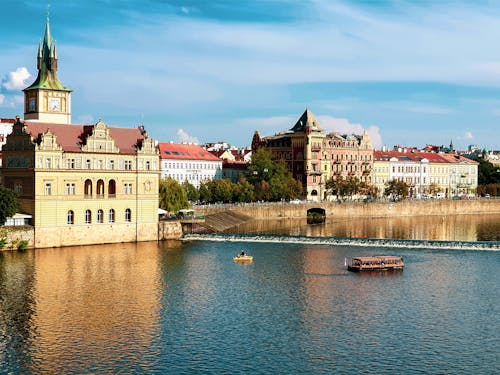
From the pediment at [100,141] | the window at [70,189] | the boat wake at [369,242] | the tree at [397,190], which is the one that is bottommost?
the boat wake at [369,242]

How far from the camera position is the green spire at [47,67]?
333 ft

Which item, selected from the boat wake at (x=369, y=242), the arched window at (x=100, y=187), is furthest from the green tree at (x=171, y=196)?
the arched window at (x=100, y=187)

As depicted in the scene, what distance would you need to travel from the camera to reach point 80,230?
81.6 metres

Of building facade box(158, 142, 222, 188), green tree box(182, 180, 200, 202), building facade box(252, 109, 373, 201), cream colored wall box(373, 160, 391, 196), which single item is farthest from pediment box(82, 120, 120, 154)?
cream colored wall box(373, 160, 391, 196)

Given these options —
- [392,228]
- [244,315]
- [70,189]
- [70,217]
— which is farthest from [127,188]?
[392,228]

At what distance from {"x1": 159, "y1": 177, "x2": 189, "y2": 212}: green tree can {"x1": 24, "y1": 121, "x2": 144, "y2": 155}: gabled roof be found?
1134cm

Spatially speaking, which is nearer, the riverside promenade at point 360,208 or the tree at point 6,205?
the tree at point 6,205

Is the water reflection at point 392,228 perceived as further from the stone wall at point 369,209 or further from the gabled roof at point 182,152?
the gabled roof at point 182,152

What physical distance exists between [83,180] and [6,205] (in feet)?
32.4

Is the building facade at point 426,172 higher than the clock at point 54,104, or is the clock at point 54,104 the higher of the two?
the clock at point 54,104

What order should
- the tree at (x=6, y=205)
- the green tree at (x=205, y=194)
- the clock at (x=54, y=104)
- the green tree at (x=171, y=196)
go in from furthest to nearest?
the green tree at (x=205, y=194) < the clock at (x=54, y=104) < the green tree at (x=171, y=196) < the tree at (x=6, y=205)

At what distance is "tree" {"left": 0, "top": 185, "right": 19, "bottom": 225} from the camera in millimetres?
75250

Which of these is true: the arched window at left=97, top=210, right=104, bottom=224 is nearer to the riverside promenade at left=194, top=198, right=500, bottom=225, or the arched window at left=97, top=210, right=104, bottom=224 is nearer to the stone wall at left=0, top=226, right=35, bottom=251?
the stone wall at left=0, top=226, right=35, bottom=251

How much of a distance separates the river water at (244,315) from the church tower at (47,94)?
33783mm
